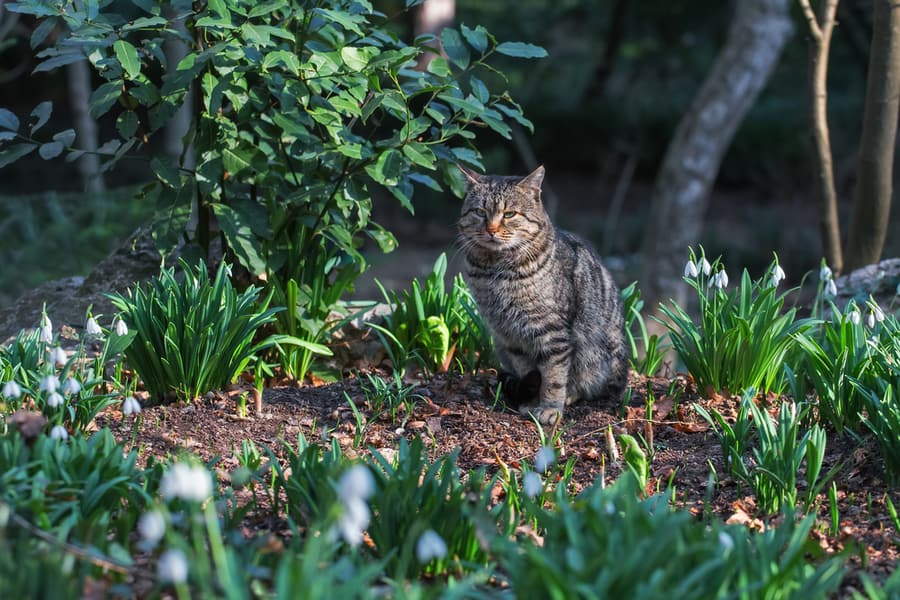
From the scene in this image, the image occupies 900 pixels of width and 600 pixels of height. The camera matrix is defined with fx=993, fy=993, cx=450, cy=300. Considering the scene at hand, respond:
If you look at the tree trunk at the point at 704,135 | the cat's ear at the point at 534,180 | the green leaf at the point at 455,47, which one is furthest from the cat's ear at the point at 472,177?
the tree trunk at the point at 704,135

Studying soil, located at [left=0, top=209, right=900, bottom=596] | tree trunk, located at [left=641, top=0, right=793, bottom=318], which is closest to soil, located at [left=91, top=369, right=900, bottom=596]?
soil, located at [left=0, top=209, right=900, bottom=596]

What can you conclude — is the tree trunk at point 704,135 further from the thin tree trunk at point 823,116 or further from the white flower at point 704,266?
the white flower at point 704,266

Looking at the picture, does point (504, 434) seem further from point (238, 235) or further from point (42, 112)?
point (42, 112)

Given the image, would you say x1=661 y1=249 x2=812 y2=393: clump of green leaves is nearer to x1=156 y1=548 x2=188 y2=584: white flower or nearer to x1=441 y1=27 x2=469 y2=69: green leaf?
x1=441 y1=27 x2=469 y2=69: green leaf

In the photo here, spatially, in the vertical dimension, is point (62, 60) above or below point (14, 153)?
above

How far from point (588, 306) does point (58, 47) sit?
8.34 ft

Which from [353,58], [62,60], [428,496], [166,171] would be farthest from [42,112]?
[428,496]

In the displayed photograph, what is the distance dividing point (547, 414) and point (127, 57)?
230cm

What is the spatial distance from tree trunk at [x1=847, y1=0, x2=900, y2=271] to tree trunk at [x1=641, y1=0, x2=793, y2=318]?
2.42 m

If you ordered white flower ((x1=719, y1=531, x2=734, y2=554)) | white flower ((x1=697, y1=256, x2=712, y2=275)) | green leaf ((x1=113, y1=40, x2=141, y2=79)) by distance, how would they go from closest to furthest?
white flower ((x1=719, y1=531, x2=734, y2=554)) → green leaf ((x1=113, y1=40, x2=141, y2=79)) → white flower ((x1=697, y1=256, x2=712, y2=275))

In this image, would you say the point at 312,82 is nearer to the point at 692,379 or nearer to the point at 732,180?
the point at 692,379

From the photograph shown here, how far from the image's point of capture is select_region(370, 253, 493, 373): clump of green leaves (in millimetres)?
4824

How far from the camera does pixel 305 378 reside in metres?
4.87

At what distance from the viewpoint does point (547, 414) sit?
4410mm
